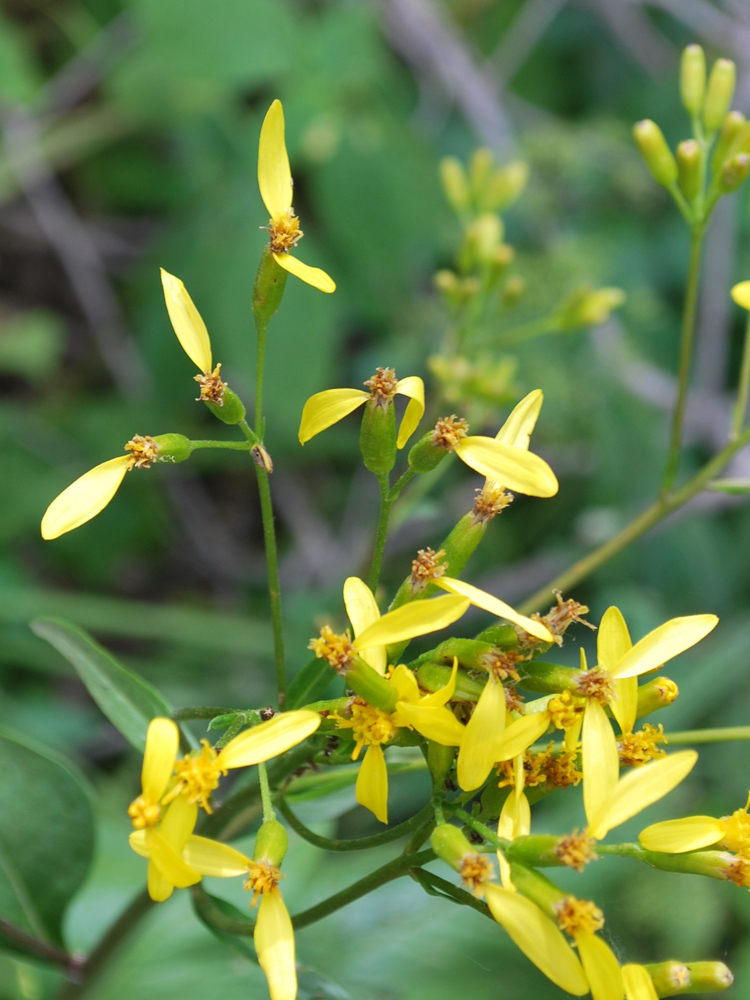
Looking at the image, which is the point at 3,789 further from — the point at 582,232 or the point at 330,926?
the point at 582,232

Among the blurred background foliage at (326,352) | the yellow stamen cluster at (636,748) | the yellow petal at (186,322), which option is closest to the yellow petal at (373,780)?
the yellow stamen cluster at (636,748)

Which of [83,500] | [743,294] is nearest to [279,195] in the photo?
[83,500]

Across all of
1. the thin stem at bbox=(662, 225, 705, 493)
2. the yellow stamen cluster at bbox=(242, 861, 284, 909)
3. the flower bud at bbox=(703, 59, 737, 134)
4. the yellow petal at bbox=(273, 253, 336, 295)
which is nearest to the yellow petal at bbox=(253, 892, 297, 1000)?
the yellow stamen cluster at bbox=(242, 861, 284, 909)

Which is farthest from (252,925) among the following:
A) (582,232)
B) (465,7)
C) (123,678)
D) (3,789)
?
(465,7)

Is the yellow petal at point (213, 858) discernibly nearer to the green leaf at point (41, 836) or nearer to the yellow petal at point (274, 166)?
the green leaf at point (41, 836)

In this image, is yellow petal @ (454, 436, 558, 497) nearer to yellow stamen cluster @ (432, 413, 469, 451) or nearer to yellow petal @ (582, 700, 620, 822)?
yellow stamen cluster @ (432, 413, 469, 451)

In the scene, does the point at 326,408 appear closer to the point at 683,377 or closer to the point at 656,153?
the point at 683,377
